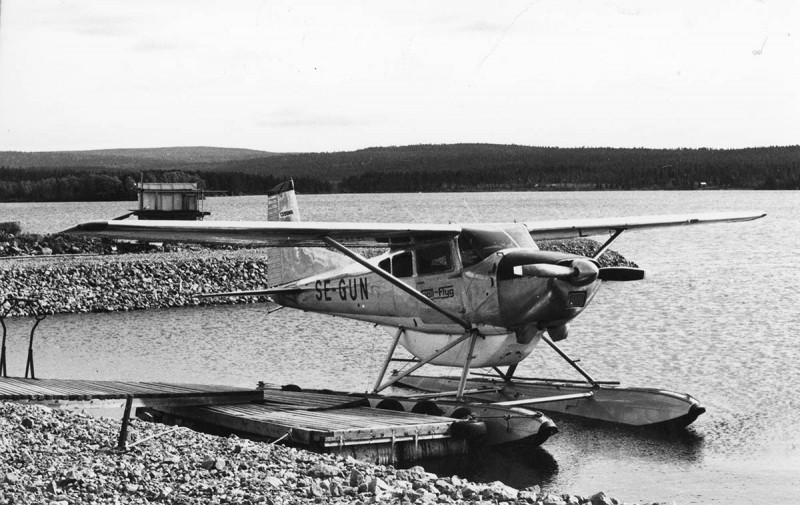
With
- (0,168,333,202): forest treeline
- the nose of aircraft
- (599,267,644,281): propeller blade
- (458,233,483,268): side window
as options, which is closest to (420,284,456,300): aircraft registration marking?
(458,233,483,268): side window

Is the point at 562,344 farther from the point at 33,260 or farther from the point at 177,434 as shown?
the point at 33,260

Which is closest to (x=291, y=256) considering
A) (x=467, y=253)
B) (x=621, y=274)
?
(x=467, y=253)

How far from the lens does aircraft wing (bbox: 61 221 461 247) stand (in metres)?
10.1

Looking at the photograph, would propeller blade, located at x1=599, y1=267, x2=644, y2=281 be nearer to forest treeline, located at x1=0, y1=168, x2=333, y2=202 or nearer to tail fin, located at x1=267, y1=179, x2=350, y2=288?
tail fin, located at x1=267, y1=179, x2=350, y2=288

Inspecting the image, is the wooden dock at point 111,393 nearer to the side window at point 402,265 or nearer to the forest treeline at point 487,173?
the side window at point 402,265

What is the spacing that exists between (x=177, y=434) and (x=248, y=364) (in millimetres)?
8488

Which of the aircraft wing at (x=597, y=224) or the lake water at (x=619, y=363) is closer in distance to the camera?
the lake water at (x=619, y=363)

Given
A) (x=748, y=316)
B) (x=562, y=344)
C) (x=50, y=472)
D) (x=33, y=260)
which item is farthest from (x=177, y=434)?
(x=33, y=260)

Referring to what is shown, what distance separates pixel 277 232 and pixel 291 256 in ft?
10.3

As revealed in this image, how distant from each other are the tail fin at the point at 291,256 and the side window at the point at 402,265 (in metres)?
1.71

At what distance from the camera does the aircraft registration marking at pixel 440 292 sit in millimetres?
11344

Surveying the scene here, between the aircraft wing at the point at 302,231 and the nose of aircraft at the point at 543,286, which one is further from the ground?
the aircraft wing at the point at 302,231

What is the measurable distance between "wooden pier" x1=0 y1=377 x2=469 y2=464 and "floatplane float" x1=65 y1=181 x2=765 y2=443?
60cm

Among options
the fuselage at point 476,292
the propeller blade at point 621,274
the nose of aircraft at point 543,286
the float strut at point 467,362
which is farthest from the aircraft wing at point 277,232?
the propeller blade at point 621,274
